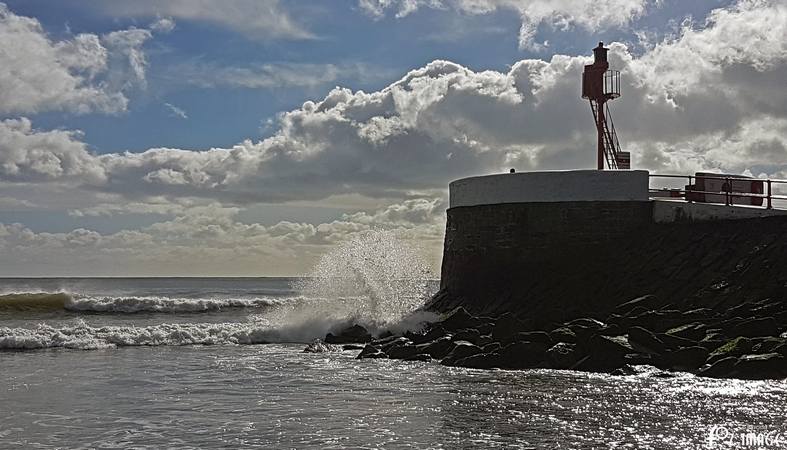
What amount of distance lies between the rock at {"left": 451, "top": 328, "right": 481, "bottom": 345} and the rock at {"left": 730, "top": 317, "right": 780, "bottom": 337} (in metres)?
4.35

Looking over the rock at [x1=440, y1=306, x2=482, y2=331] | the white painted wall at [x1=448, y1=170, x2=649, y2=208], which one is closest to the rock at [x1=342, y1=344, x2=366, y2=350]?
the rock at [x1=440, y1=306, x2=482, y2=331]

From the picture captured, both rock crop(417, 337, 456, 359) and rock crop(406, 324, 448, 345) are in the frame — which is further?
rock crop(406, 324, 448, 345)

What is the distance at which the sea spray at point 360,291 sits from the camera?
2064 centimetres

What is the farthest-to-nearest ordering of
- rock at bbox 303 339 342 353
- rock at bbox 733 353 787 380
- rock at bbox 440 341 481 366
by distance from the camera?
rock at bbox 303 339 342 353, rock at bbox 440 341 481 366, rock at bbox 733 353 787 380

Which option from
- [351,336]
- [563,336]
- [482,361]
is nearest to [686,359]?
[563,336]

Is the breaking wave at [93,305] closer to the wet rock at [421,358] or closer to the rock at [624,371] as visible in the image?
the wet rock at [421,358]

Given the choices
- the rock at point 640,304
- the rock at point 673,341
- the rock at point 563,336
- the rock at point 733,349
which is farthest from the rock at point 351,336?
the rock at point 733,349

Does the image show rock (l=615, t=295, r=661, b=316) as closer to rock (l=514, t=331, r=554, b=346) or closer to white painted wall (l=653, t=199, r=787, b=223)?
rock (l=514, t=331, r=554, b=346)

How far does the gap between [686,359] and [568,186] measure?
6.98 meters

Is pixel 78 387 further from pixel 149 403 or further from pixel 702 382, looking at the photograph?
pixel 702 382

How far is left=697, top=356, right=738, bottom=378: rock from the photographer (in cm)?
1117

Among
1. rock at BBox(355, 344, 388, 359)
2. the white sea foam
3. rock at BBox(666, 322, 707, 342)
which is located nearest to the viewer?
rock at BBox(666, 322, 707, 342)

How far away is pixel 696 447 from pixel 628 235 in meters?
10.8

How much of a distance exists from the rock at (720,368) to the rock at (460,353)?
378cm
